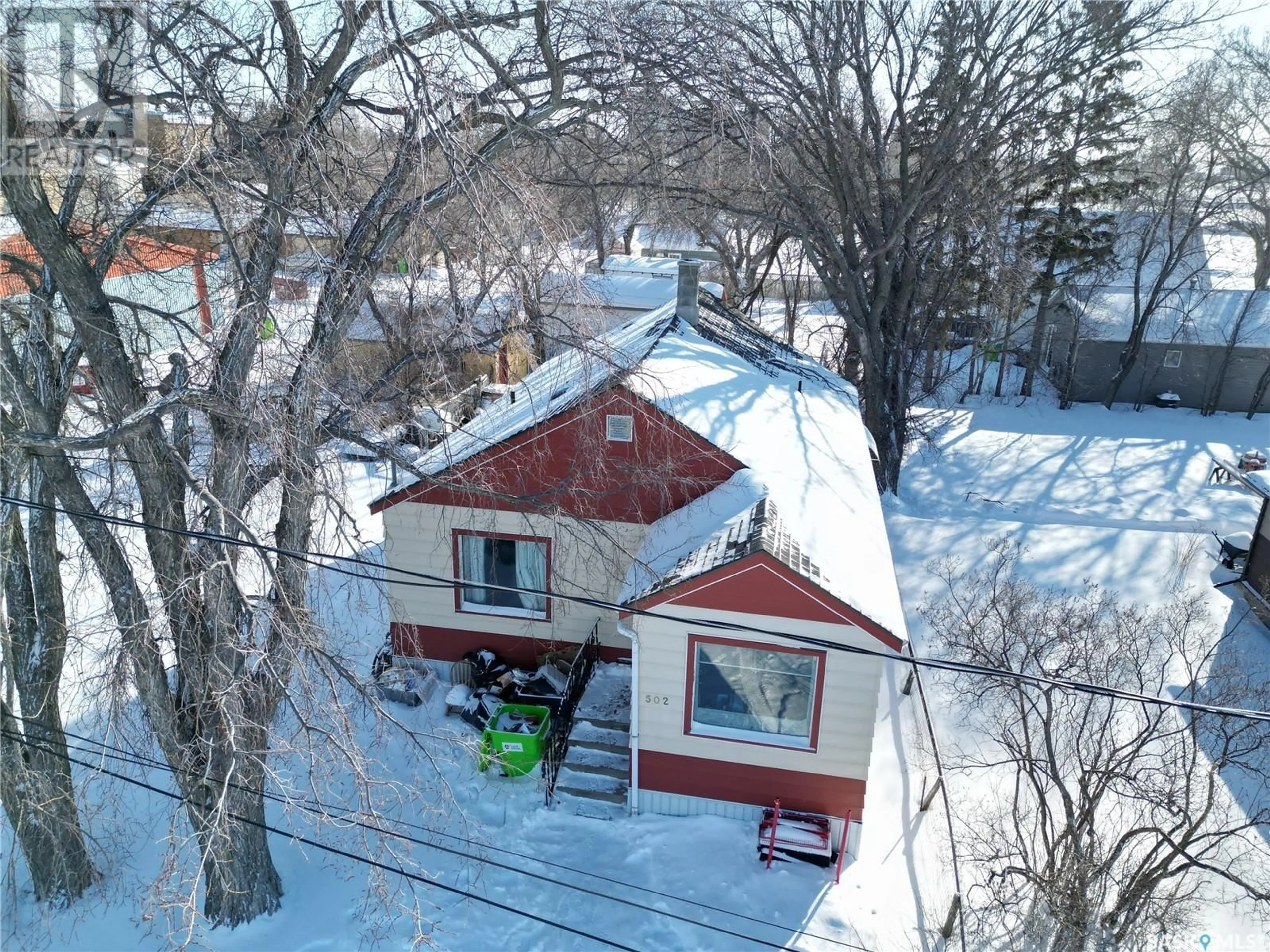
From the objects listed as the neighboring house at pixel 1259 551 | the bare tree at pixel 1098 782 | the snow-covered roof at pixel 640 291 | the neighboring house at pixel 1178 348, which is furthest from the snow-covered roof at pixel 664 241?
the bare tree at pixel 1098 782

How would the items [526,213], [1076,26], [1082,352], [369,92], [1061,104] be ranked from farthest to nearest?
[1082,352]
[1061,104]
[1076,26]
[369,92]
[526,213]

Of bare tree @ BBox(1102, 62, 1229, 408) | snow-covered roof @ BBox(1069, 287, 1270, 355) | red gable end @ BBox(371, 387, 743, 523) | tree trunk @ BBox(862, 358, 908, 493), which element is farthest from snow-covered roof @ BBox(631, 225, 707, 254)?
red gable end @ BBox(371, 387, 743, 523)

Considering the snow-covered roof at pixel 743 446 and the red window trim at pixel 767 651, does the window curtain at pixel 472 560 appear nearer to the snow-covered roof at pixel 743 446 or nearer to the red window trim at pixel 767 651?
the snow-covered roof at pixel 743 446

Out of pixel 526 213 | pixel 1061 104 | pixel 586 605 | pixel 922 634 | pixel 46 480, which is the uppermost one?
pixel 1061 104

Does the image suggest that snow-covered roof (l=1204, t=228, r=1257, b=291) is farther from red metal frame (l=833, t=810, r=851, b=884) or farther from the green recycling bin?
the green recycling bin

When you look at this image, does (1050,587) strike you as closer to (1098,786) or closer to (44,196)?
(1098,786)

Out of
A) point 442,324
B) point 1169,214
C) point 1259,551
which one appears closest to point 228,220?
point 442,324

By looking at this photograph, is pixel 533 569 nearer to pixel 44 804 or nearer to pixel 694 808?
pixel 694 808

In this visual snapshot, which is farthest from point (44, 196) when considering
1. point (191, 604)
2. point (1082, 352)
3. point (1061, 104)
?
point (1082, 352)
